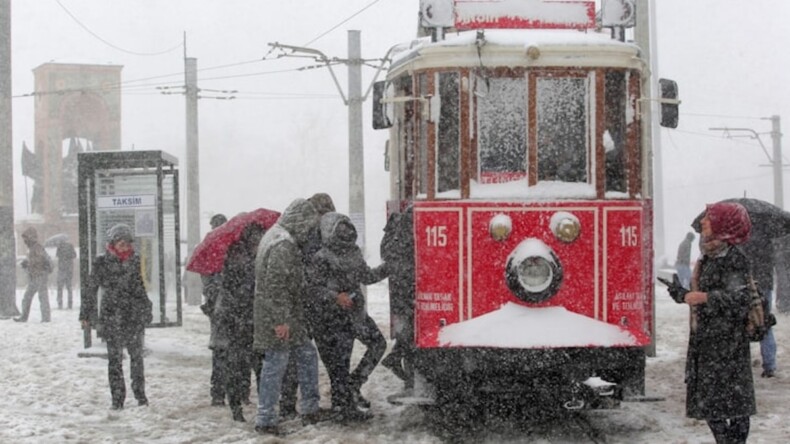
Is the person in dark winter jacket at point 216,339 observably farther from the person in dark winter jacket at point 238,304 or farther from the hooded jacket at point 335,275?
the hooded jacket at point 335,275

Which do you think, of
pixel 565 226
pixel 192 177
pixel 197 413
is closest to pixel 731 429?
pixel 565 226

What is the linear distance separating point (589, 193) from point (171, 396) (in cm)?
470

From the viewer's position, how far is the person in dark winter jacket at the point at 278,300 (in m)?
7.73

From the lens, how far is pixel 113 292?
Answer: 29.2ft

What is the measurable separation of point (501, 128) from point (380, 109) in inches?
56.9

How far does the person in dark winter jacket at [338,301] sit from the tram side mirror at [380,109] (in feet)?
3.06

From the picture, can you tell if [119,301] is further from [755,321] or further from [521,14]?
[755,321]

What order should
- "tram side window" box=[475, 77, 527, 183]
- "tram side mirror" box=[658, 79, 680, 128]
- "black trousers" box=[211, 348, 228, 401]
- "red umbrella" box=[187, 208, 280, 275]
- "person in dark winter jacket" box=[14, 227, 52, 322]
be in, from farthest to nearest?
"person in dark winter jacket" box=[14, 227, 52, 322] → "black trousers" box=[211, 348, 228, 401] → "red umbrella" box=[187, 208, 280, 275] → "tram side mirror" box=[658, 79, 680, 128] → "tram side window" box=[475, 77, 527, 183]

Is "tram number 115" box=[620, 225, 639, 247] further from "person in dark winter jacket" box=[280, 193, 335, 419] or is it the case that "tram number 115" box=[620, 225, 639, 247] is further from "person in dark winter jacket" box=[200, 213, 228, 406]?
"person in dark winter jacket" box=[200, 213, 228, 406]

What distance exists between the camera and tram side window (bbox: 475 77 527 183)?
7836mm

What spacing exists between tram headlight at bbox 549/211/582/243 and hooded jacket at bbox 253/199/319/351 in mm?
1875

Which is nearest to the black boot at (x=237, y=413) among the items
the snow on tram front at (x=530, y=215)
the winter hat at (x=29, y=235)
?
the snow on tram front at (x=530, y=215)

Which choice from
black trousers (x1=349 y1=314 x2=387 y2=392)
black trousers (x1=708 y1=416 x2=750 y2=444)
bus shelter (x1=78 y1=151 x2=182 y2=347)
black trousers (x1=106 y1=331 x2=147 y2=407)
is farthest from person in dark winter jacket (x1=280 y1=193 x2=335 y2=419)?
bus shelter (x1=78 y1=151 x2=182 y2=347)

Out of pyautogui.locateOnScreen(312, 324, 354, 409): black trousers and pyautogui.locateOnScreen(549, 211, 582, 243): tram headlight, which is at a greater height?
pyautogui.locateOnScreen(549, 211, 582, 243): tram headlight
